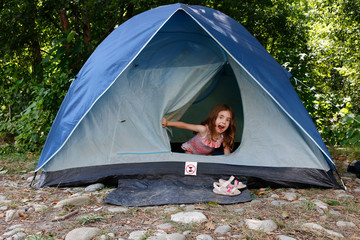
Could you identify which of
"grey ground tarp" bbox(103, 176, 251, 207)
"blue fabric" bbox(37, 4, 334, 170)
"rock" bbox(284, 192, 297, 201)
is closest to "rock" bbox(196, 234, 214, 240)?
"grey ground tarp" bbox(103, 176, 251, 207)

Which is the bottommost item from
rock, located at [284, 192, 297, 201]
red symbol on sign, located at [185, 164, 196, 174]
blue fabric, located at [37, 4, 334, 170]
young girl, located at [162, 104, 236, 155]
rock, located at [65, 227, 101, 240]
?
rock, located at [65, 227, 101, 240]

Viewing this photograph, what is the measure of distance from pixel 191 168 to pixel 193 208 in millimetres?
619

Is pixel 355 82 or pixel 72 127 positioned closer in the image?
pixel 72 127

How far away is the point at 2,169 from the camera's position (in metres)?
4.25

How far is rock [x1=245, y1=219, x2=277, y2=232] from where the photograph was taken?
2316mm

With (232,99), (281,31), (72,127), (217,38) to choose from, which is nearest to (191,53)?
(217,38)

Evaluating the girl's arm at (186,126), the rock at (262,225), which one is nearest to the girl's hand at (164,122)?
the girl's arm at (186,126)

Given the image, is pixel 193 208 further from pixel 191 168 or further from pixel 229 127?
pixel 229 127

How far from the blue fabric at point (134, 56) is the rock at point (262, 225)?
1.06 metres

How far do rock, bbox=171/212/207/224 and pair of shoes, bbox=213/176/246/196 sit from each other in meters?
0.51

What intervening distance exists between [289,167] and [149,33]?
1.73m

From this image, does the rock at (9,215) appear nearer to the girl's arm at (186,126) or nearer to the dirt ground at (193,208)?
the dirt ground at (193,208)

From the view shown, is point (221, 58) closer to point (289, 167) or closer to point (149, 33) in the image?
point (149, 33)

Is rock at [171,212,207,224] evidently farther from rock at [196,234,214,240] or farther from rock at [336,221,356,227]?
rock at [336,221,356,227]
